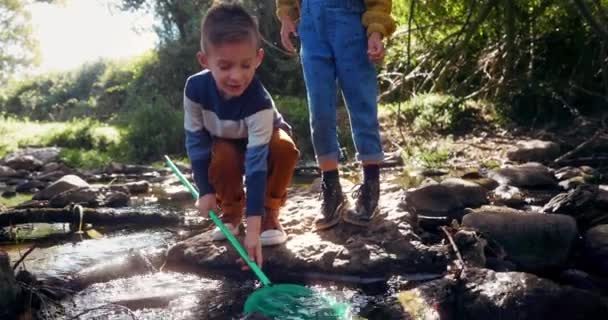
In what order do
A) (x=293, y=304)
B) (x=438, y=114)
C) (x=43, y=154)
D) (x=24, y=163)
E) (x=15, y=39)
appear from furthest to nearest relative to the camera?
1. (x=15, y=39)
2. (x=43, y=154)
3. (x=24, y=163)
4. (x=438, y=114)
5. (x=293, y=304)

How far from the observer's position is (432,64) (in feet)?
20.4

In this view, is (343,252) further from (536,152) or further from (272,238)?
(536,152)

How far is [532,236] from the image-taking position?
248cm

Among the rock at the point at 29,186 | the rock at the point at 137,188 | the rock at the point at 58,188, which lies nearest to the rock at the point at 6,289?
the rock at the point at 58,188

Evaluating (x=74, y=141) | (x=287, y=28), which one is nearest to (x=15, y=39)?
(x=74, y=141)

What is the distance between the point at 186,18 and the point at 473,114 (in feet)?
25.7

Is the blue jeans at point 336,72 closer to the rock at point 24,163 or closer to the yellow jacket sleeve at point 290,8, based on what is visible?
the yellow jacket sleeve at point 290,8

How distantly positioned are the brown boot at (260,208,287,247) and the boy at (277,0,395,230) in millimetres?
197

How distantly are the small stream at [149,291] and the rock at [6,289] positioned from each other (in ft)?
0.35

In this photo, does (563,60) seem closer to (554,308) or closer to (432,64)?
(432,64)

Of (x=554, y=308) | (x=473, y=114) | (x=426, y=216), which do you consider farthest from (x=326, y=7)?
(x=473, y=114)

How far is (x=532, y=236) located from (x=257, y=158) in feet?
3.87

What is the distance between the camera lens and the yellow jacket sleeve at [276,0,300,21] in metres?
2.76

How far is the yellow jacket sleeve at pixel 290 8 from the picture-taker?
276 centimetres
